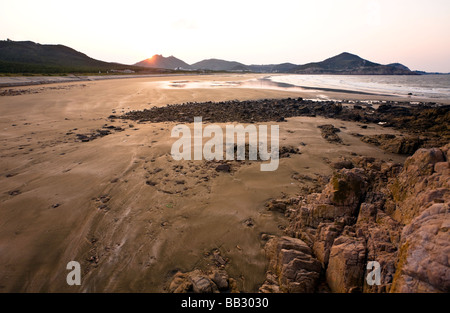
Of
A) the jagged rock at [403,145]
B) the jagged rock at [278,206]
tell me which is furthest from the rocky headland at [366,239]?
the jagged rock at [403,145]

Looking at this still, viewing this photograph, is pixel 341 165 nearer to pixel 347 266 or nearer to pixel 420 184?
pixel 420 184

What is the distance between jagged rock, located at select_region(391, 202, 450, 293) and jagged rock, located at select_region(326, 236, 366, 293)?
506 mm

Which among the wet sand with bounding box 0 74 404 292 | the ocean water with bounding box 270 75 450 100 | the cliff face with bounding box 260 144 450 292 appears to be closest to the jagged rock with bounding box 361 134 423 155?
the wet sand with bounding box 0 74 404 292

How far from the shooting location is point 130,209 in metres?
4.92

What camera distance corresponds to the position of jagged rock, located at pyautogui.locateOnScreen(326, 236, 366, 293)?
8.84 ft

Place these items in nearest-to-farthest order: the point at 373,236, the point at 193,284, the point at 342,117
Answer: the point at 373,236 → the point at 193,284 → the point at 342,117

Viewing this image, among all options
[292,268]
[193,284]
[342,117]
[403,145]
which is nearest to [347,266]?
[292,268]

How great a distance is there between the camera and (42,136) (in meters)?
9.56

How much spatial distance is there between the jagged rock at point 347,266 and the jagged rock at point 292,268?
205 millimetres

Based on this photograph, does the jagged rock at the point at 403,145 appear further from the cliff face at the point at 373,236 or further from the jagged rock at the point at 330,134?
the cliff face at the point at 373,236

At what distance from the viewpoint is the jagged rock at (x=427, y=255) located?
77.0 inches

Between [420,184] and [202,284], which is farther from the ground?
[420,184]

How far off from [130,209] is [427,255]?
16.5 ft

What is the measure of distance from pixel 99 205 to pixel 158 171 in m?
1.95
